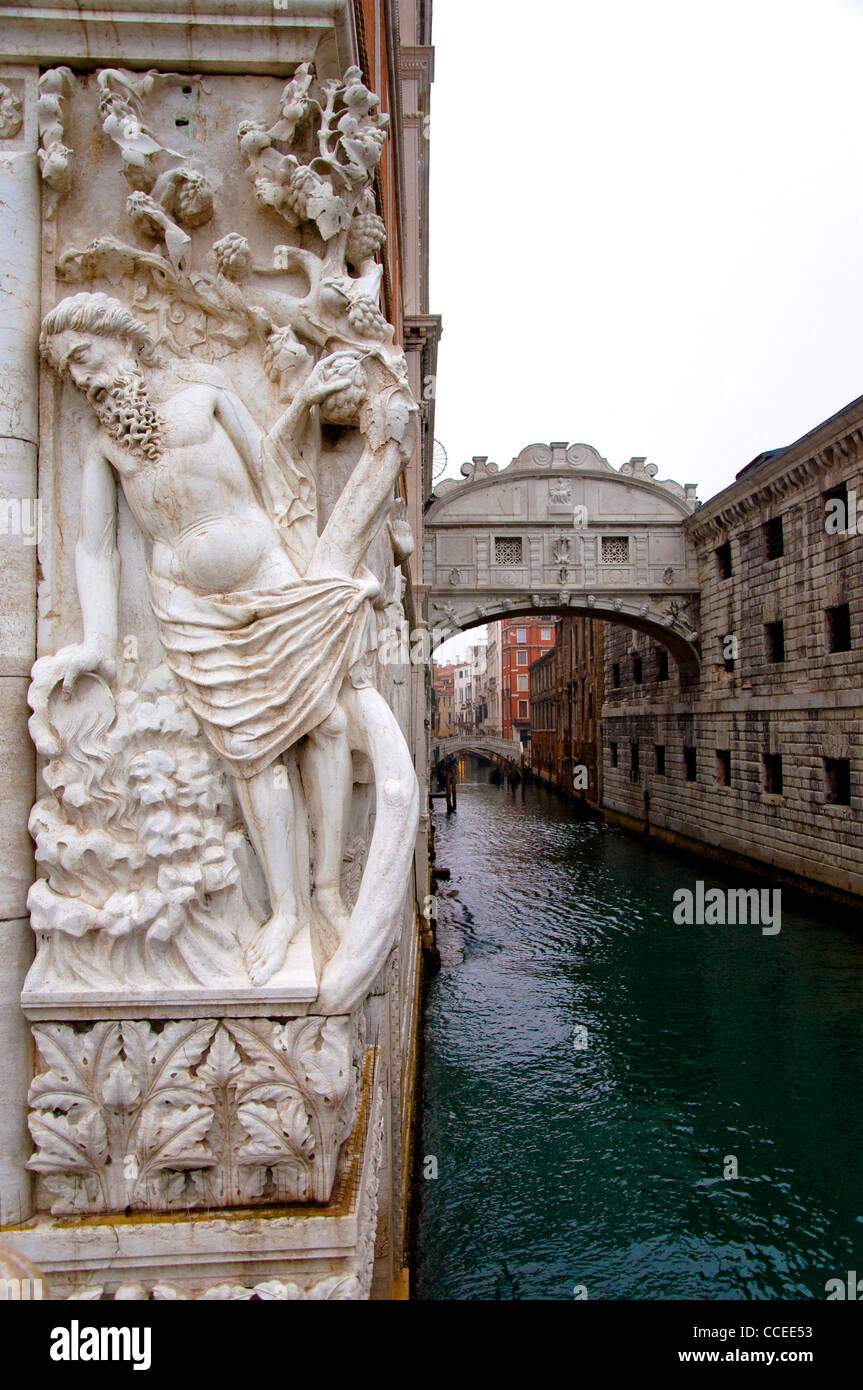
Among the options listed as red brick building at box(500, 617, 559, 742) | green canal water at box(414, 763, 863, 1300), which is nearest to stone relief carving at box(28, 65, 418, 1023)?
green canal water at box(414, 763, 863, 1300)

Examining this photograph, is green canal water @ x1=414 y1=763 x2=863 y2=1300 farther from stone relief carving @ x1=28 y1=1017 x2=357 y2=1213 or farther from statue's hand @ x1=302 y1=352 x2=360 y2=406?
statue's hand @ x1=302 y1=352 x2=360 y2=406

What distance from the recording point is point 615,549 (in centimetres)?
2020

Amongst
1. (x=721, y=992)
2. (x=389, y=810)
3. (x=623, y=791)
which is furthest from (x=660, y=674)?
(x=389, y=810)

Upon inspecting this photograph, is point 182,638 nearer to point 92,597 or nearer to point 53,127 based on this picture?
point 92,597

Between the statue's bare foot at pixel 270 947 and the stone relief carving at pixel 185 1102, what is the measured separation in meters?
0.15

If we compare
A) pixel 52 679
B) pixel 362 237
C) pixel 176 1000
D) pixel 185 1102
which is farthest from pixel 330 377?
pixel 185 1102

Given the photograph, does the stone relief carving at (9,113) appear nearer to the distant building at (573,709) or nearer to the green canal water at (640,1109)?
the green canal water at (640,1109)

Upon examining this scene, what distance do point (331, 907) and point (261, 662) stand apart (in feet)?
2.48

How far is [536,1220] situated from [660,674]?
2009 cm

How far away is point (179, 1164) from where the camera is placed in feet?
7.70

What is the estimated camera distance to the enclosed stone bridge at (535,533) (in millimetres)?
19516

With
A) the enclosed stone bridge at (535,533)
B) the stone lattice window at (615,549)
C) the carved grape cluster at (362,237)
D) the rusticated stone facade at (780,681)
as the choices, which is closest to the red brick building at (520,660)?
the rusticated stone facade at (780,681)
